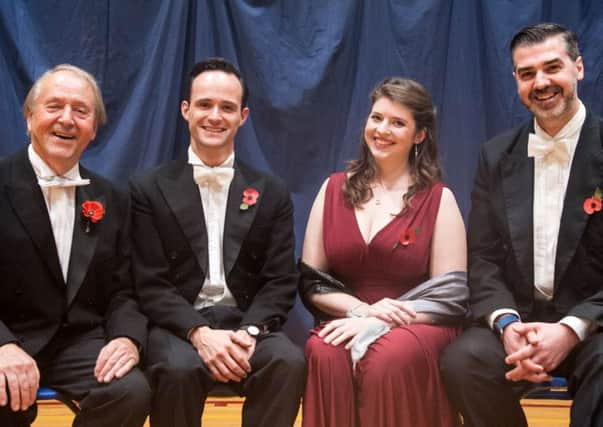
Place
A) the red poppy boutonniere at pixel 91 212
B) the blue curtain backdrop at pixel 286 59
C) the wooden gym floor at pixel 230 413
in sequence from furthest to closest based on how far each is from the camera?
the blue curtain backdrop at pixel 286 59 < the wooden gym floor at pixel 230 413 < the red poppy boutonniere at pixel 91 212

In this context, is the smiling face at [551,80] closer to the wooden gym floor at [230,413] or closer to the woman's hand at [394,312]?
the woman's hand at [394,312]

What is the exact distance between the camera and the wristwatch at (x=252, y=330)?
288 centimetres

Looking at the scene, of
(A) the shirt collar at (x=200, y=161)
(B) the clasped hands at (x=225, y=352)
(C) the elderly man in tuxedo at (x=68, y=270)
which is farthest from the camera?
(A) the shirt collar at (x=200, y=161)

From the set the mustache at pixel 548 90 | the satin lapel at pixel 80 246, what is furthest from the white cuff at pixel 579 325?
the satin lapel at pixel 80 246

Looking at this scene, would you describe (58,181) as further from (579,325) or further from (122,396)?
(579,325)

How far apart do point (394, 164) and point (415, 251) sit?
0.46 m

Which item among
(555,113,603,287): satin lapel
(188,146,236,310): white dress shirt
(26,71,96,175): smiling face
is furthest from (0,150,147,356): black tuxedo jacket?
(555,113,603,287): satin lapel

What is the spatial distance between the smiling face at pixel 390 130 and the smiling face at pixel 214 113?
25.0 inches

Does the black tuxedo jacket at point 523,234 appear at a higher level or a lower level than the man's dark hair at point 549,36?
lower

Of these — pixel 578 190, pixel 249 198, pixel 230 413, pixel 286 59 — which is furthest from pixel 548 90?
pixel 230 413

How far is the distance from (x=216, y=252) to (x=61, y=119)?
0.86 metres

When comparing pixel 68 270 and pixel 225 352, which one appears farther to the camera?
pixel 68 270

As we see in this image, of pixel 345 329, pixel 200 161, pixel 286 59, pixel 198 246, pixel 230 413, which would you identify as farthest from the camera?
pixel 286 59

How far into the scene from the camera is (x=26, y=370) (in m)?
2.53
